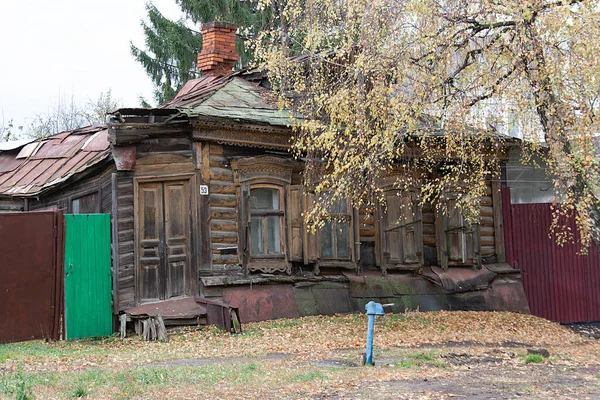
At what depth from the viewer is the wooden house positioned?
46.8 ft

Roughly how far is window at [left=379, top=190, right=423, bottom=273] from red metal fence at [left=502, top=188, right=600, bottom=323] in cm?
293

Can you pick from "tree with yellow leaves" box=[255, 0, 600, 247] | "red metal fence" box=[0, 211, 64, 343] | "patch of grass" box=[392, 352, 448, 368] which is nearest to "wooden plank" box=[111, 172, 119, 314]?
"red metal fence" box=[0, 211, 64, 343]

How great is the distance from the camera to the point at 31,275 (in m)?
12.6

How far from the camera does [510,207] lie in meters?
19.1

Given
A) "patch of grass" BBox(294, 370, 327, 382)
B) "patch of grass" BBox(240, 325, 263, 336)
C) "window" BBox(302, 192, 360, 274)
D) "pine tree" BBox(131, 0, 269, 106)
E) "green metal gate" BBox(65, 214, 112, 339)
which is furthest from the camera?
"pine tree" BBox(131, 0, 269, 106)

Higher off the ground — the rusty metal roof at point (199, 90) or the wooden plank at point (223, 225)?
the rusty metal roof at point (199, 90)

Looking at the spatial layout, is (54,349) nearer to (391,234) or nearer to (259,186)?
(259,186)

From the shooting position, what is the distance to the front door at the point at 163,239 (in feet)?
47.1

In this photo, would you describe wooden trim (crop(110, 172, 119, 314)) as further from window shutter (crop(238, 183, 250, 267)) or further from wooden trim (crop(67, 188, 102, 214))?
window shutter (crop(238, 183, 250, 267))

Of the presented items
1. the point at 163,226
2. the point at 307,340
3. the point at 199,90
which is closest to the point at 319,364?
the point at 307,340

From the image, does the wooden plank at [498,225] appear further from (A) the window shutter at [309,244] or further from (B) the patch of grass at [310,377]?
(B) the patch of grass at [310,377]

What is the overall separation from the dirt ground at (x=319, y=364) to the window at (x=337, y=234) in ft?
5.71

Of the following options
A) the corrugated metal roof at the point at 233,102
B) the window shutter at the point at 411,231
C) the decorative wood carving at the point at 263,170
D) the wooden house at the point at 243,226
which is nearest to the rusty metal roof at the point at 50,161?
the wooden house at the point at 243,226

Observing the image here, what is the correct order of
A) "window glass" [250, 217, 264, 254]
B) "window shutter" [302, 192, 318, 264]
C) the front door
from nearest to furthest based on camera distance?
the front door < "window glass" [250, 217, 264, 254] < "window shutter" [302, 192, 318, 264]
